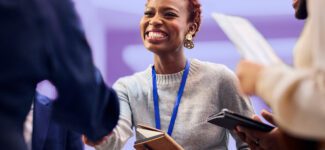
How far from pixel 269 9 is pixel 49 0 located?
2.06 m

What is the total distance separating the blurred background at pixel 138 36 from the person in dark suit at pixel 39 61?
Result: 5.82 ft

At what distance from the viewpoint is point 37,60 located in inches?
38.5

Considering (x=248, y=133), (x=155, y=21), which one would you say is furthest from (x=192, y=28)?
(x=248, y=133)

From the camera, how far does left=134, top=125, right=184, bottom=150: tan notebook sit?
1641 millimetres

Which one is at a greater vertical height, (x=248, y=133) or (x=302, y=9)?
(x=302, y=9)

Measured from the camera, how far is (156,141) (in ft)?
5.41

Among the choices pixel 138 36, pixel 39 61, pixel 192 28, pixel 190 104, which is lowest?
pixel 190 104

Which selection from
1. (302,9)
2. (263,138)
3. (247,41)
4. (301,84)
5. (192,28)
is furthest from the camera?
(192,28)

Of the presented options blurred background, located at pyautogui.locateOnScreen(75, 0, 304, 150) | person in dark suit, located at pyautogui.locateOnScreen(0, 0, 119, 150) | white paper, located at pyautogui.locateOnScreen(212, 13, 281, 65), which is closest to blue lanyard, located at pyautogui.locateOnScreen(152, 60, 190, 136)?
blurred background, located at pyautogui.locateOnScreen(75, 0, 304, 150)

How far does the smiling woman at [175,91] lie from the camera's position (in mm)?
2043

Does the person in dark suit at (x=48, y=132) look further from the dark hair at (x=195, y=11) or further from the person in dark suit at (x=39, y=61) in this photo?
the dark hair at (x=195, y=11)

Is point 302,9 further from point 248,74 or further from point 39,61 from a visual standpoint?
point 39,61

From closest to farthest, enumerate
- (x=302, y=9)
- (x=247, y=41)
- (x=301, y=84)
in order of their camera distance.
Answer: (x=301, y=84)
(x=247, y=41)
(x=302, y=9)

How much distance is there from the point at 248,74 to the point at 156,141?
83cm
